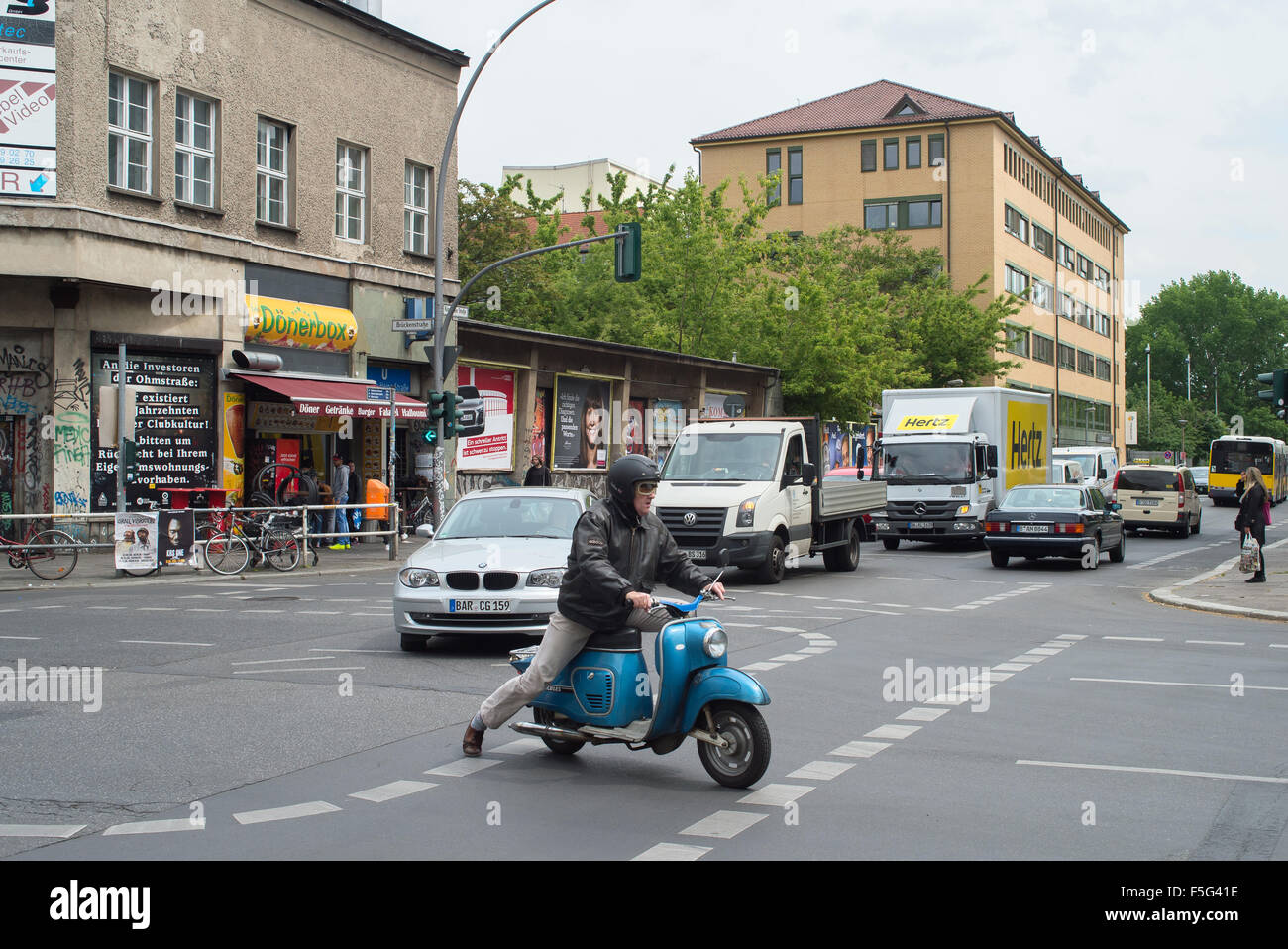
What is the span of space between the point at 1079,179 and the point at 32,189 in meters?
87.7

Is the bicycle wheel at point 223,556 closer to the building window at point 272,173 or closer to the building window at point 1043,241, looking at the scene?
the building window at point 272,173

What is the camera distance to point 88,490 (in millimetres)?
23047

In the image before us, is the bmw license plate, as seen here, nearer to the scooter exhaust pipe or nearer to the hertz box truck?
the scooter exhaust pipe

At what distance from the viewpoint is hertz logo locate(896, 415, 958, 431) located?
2897cm

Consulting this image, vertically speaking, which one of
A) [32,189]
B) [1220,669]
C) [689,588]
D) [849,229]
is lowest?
[1220,669]

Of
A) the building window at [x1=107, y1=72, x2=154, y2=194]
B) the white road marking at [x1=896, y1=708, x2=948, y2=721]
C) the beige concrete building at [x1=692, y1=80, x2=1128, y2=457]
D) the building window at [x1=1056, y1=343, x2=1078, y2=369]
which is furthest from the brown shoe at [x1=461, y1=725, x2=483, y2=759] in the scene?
the building window at [x1=1056, y1=343, x2=1078, y2=369]

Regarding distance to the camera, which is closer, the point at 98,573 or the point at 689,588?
the point at 689,588

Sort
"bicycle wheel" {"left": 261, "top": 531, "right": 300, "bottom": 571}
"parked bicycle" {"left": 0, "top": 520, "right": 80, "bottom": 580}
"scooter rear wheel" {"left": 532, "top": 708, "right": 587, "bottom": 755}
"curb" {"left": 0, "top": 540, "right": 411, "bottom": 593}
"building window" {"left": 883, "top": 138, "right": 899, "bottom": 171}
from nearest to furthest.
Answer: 1. "scooter rear wheel" {"left": 532, "top": 708, "right": 587, "bottom": 755}
2. "curb" {"left": 0, "top": 540, "right": 411, "bottom": 593}
3. "parked bicycle" {"left": 0, "top": 520, "right": 80, "bottom": 580}
4. "bicycle wheel" {"left": 261, "top": 531, "right": 300, "bottom": 571}
5. "building window" {"left": 883, "top": 138, "right": 899, "bottom": 171}

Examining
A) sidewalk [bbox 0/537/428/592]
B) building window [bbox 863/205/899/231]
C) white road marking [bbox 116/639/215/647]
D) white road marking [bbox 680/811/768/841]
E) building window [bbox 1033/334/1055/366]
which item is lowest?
white road marking [bbox 116/639/215/647]

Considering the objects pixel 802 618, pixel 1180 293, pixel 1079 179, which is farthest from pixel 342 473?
pixel 1180 293

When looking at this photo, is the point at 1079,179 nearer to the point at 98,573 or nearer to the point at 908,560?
the point at 908,560

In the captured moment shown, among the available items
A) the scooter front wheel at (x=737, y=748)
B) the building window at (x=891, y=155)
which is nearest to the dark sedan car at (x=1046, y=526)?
the scooter front wheel at (x=737, y=748)

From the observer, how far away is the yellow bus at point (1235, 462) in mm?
64438

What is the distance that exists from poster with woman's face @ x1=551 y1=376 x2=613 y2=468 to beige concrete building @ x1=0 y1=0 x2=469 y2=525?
5.54 metres
